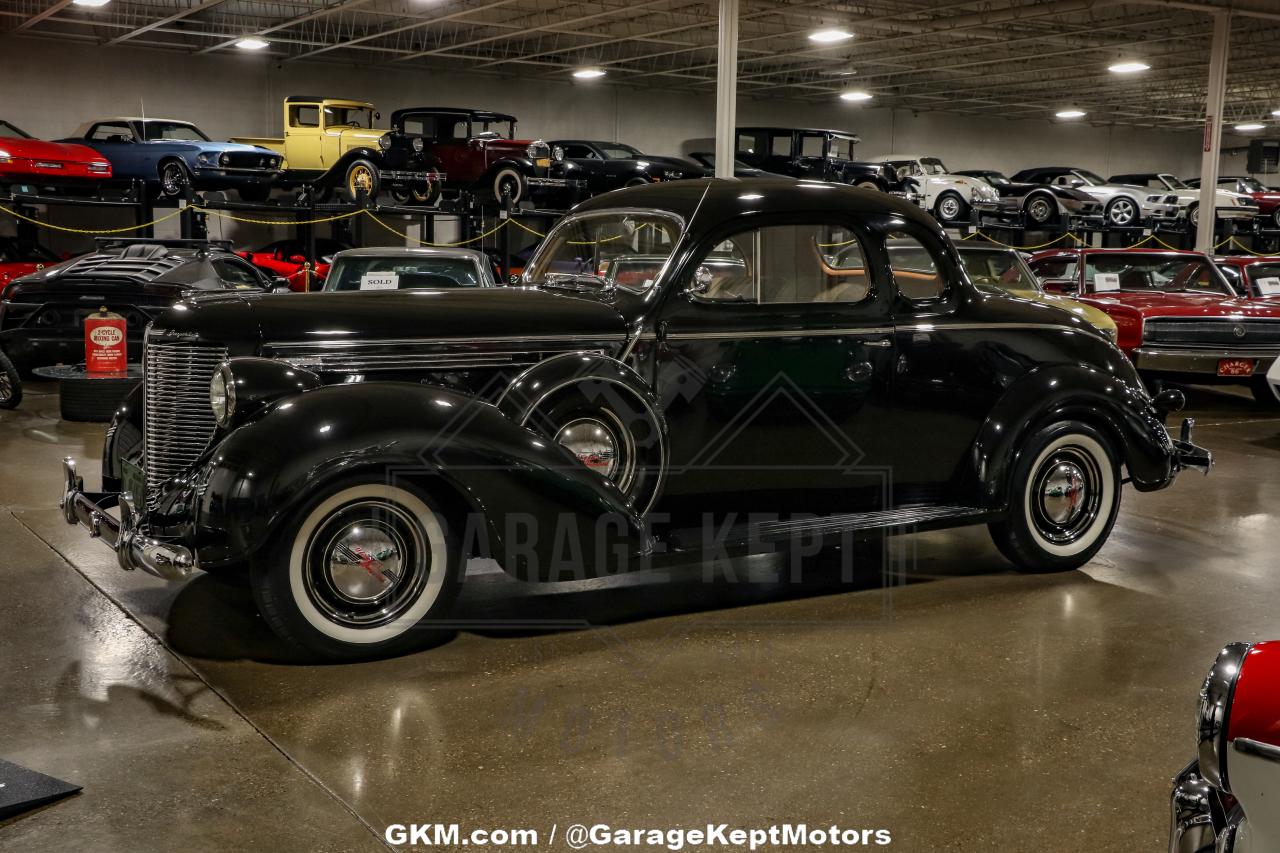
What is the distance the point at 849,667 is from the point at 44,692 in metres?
2.87

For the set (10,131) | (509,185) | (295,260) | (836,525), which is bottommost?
(836,525)

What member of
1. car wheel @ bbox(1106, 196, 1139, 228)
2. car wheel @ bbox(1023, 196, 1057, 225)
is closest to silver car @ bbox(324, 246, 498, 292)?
car wheel @ bbox(1023, 196, 1057, 225)

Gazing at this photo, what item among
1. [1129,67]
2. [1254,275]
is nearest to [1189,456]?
[1254,275]

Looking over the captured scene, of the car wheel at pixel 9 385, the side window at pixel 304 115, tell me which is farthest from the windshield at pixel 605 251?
the side window at pixel 304 115

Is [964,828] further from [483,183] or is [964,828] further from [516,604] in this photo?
[483,183]

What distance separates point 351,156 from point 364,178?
45 centimetres

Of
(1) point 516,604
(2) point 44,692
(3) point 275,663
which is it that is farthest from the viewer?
(1) point 516,604

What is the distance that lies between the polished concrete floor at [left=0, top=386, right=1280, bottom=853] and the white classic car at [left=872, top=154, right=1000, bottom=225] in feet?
58.6

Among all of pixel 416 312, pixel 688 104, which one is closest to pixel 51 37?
pixel 688 104

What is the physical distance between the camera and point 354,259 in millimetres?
9008

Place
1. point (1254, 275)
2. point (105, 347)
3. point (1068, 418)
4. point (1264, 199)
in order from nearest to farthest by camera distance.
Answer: point (1068, 418) → point (105, 347) → point (1254, 275) → point (1264, 199)

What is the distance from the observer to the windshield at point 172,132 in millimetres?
18969

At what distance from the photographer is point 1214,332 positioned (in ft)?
37.6

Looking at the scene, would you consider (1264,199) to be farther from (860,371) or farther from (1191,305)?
(860,371)
